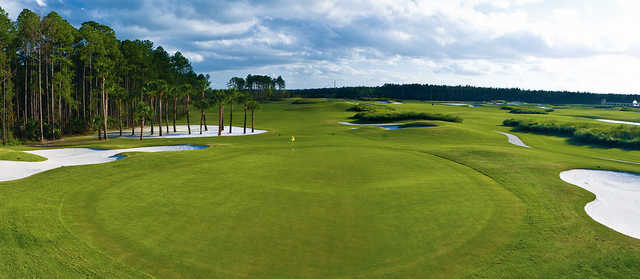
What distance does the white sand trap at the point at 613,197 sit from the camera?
12.5 meters

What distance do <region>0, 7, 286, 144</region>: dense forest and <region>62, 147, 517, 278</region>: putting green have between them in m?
34.9

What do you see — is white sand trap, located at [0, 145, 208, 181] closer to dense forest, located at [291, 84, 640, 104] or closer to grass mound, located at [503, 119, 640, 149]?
grass mound, located at [503, 119, 640, 149]

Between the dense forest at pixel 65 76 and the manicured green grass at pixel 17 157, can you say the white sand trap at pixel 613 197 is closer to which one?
the manicured green grass at pixel 17 157

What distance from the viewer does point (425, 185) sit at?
16.9m

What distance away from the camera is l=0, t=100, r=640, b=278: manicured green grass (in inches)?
341

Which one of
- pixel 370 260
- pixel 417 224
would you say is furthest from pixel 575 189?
pixel 370 260

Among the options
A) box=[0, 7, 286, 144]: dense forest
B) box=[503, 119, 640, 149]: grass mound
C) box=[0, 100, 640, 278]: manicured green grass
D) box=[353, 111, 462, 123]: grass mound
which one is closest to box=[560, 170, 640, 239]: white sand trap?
box=[0, 100, 640, 278]: manicured green grass

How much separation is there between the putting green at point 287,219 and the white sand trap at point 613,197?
334 cm

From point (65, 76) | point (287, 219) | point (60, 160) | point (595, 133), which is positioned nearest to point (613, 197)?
point (287, 219)

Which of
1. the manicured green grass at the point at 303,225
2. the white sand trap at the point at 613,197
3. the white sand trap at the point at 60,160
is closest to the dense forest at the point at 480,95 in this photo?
the white sand trap at the point at 60,160

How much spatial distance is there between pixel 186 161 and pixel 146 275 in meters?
16.1

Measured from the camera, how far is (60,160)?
2558 centimetres

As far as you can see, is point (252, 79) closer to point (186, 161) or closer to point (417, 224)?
point (186, 161)

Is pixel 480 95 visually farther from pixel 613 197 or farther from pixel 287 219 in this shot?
pixel 287 219
